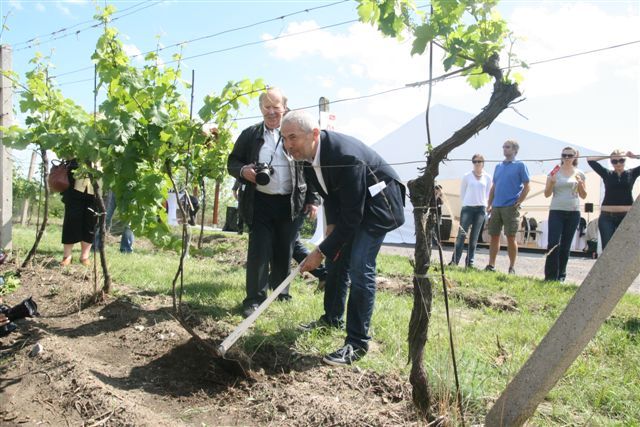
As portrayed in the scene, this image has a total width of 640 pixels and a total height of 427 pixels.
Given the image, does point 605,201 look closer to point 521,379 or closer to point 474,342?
point 474,342

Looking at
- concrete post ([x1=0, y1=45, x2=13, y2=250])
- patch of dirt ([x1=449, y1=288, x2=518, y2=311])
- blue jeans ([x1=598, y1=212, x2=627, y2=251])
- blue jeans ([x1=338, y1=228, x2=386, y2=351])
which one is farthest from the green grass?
concrete post ([x1=0, y1=45, x2=13, y2=250])

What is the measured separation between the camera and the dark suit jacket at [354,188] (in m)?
2.72

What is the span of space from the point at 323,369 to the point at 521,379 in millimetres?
1254

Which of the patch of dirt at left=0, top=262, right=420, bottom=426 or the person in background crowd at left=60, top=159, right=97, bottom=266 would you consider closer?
the patch of dirt at left=0, top=262, right=420, bottom=426

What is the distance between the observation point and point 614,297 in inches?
65.7

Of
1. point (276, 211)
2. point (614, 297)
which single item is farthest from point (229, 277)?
point (614, 297)

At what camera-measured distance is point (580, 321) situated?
1.71 meters

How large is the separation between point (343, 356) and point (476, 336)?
1091 millimetres

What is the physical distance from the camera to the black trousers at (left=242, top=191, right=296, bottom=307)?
382 centimetres

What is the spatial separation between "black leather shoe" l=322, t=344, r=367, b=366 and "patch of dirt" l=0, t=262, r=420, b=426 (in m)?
0.05

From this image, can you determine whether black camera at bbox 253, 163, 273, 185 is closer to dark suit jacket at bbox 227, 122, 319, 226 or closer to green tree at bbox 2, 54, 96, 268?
dark suit jacket at bbox 227, 122, 319, 226

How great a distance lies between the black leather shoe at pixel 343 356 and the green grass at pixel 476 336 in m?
0.06

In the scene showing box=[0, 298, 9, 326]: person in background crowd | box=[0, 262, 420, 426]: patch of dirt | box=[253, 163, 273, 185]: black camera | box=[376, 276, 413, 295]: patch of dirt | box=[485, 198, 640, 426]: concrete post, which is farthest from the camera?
box=[376, 276, 413, 295]: patch of dirt

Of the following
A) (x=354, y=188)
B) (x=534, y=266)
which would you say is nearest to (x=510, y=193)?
(x=534, y=266)
